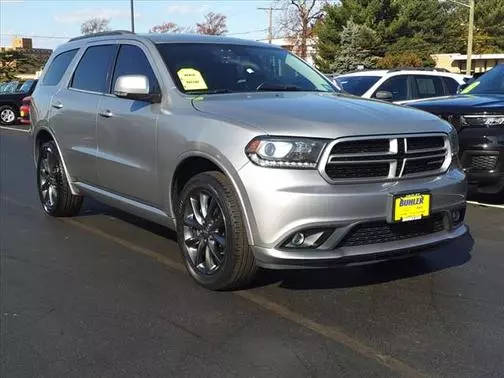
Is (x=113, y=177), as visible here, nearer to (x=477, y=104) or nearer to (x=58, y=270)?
(x=58, y=270)

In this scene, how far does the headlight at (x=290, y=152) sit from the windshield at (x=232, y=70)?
3.73 ft

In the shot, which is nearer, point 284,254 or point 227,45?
point 284,254

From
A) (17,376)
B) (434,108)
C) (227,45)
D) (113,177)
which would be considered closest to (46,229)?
(113,177)

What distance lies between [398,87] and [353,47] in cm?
3806

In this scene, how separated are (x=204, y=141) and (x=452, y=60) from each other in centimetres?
5055

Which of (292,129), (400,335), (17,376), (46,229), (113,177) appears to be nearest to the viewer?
(17,376)

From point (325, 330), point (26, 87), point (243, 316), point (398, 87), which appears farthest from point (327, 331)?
point (26, 87)

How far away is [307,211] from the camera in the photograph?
3.78 metres

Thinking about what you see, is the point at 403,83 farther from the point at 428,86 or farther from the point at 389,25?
the point at 389,25

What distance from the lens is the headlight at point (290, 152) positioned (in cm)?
385

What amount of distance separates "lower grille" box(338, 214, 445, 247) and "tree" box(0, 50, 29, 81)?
5532 cm

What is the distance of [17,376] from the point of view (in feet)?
10.5

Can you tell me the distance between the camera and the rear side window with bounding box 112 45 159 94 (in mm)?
5020

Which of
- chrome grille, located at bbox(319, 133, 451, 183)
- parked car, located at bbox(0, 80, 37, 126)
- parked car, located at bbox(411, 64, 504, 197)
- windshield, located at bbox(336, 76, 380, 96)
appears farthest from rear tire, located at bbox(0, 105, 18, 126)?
chrome grille, located at bbox(319, 133, 451, 183)
